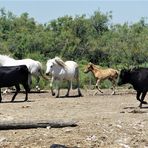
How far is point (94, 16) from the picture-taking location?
6284 centimetres

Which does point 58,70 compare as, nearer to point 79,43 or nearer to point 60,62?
point 60,62

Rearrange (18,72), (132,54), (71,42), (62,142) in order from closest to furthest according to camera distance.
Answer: (62,142) < (18,72) < (132,54) < (71,42)

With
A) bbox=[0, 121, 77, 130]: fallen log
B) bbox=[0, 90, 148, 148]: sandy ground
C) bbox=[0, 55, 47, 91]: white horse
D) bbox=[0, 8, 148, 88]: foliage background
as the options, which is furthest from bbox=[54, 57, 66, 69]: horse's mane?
bbox=[0, 8, 148, 88]: foliage background

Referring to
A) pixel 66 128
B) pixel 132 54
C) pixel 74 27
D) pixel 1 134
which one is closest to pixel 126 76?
pixel 66 128

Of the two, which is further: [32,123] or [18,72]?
[18,72]

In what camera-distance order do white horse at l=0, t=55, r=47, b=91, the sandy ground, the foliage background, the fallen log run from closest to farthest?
the sandy ground → the fallen log → white horse at l=0, t=55, r=47, b=91 → the foliage background

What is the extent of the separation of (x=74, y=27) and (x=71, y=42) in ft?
25.0

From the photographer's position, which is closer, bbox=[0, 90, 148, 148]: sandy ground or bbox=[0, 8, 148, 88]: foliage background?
bbox=[0, 90, 148, 148]: sandy ground

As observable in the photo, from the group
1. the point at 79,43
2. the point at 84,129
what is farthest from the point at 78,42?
the point at 84,129

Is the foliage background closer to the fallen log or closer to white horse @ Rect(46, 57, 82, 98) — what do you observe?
white horse @ Rect(46, 57, 82, 98)

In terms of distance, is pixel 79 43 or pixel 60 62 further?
pixel 79 43

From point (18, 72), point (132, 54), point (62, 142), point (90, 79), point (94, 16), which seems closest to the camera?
point (62, 142)

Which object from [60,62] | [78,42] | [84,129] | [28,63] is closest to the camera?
[84,129]

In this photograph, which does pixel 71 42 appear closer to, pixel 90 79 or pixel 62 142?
pixel 90 79
